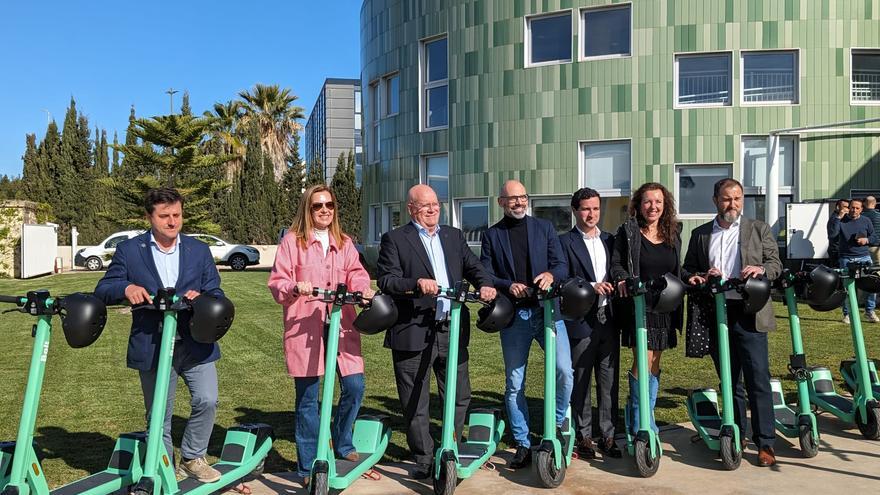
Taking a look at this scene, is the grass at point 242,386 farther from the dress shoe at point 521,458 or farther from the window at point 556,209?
the window at point 556,209

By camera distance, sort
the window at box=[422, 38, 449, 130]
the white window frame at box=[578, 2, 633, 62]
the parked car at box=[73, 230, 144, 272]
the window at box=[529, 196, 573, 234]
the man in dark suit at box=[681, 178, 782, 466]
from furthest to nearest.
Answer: the parked car at box=[73, 230, 144, 272], the window at box=[422, 38, 449, 130], the window at box=[529, 196, 573, 234], the white window frame at box=[578, 2, 633, 62], the man in dark suit at box=[681, 178, 782, 466]

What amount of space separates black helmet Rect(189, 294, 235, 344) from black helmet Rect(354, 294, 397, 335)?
2.53ft

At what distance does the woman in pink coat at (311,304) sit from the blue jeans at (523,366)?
1016 mm

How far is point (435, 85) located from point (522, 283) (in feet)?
52.1

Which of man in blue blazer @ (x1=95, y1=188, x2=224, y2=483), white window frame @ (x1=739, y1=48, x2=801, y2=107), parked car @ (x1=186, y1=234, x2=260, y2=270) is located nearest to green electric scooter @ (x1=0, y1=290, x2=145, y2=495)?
man in blue blazer @ (x1=95, y1=188, x2=224, y2=483)

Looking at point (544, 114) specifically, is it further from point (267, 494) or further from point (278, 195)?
point (278, 195)

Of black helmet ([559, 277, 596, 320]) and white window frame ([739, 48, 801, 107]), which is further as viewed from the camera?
white window frame ([739, 48, 801, 107])

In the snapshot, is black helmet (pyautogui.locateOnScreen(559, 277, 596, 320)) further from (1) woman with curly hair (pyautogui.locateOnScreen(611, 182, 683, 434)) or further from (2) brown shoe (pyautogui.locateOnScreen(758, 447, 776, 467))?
(2) brown shoe (pyautogui.locateOnScreen(758, 447, 776, 467))

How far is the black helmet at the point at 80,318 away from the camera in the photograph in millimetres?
4082

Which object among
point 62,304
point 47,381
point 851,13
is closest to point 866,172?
point 851,13

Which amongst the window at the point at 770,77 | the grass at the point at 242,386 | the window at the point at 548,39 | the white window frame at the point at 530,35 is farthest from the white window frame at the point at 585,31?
the grass at the point at 242,386

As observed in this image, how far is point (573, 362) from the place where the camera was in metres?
5.63

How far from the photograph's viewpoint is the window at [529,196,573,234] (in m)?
18.7

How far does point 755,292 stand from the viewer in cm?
514
